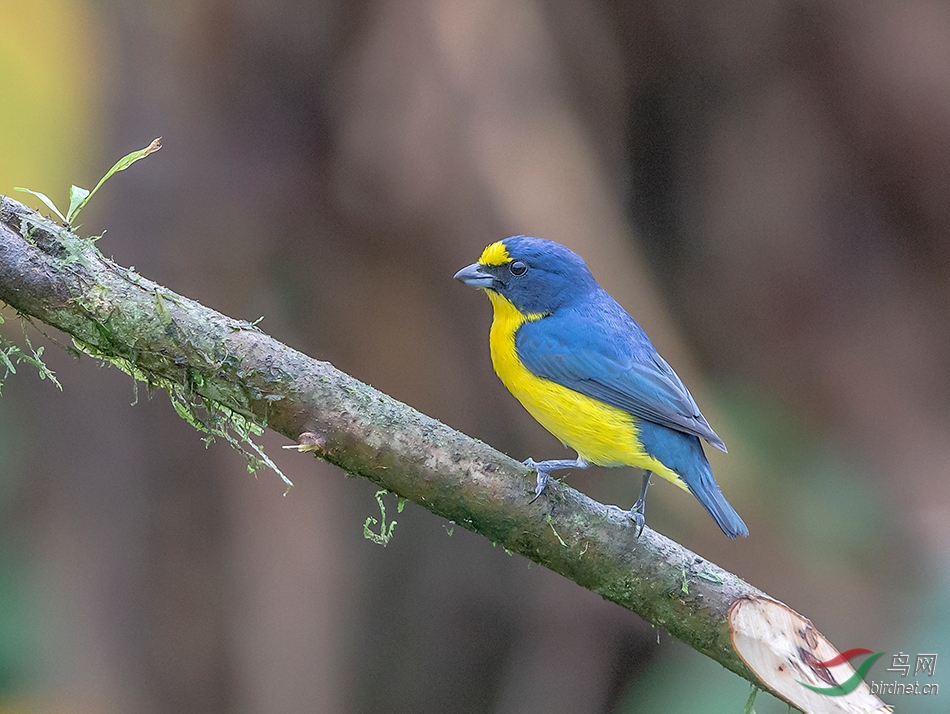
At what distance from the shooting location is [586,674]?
4.93m

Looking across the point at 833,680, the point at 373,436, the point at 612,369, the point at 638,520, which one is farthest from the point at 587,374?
the point at 833,680

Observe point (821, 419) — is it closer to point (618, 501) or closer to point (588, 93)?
point (618, 501)

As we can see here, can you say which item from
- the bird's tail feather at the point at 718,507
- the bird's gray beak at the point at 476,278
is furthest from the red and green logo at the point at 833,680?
the bird's gray beak at the point at 476,278

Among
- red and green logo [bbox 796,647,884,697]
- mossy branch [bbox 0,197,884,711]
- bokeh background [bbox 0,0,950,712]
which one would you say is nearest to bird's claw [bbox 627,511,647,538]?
mossy branch [bbox 0,197,884,711]

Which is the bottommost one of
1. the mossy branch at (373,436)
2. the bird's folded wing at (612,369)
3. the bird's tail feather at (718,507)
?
the mossy branch at (373,436)

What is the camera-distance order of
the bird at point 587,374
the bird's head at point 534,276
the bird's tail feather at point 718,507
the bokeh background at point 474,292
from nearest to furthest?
1. the bird's tail feather at point 718,507
2. the bird at point 587,374
3. the bird's head at point 534,276
4. the bokeh background at point 474,292

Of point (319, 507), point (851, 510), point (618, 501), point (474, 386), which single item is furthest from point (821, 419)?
point (319, 507)

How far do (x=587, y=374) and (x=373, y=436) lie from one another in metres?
1.02

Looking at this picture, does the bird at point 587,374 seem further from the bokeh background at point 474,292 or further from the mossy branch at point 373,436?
the bokeh background at point 474,292

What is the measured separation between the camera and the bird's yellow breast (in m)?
2.91

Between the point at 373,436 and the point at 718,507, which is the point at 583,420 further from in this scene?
the point at 373,436

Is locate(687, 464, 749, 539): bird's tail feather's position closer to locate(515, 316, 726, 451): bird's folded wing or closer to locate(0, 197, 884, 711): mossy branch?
locate(515, 316, 726, 451): bird's folded wing

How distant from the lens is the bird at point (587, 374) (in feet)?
9.48

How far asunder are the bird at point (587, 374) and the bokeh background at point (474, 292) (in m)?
1.12
